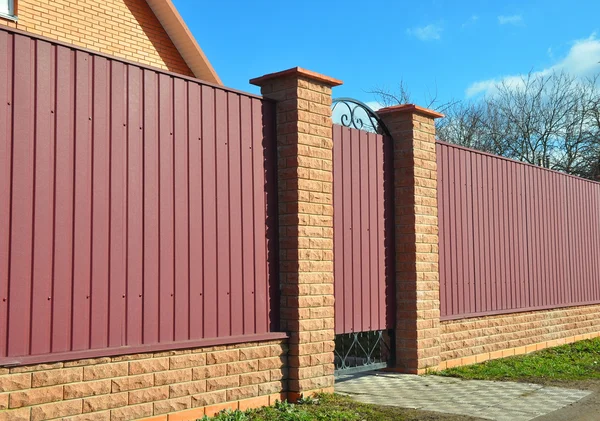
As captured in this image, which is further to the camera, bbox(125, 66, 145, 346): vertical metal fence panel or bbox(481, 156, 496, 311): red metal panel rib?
bbox(481, 156, 496, 311): red metal panel rib

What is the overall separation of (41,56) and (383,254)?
5142 mm

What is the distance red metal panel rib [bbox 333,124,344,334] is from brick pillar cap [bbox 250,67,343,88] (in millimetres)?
693

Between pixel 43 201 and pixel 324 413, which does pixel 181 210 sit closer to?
pixel 43 201

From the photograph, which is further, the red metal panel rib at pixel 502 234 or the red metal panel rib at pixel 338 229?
the red metal panel rib at pixel 502 234

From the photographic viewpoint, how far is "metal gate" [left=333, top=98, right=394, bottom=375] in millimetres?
8625

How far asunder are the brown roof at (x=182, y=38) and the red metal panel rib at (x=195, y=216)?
9.48 metres

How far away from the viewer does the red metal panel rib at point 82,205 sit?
5.78 m

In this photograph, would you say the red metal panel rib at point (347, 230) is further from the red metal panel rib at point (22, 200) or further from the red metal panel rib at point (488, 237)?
the red metal panel rib at point (22, 200)

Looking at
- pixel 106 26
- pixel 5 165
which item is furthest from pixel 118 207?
pixel 106 26

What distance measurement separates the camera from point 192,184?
22.3ft

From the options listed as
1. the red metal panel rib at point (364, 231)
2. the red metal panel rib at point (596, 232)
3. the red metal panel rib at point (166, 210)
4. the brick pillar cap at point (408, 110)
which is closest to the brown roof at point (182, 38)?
the brick pillar cap at point (408, 110)

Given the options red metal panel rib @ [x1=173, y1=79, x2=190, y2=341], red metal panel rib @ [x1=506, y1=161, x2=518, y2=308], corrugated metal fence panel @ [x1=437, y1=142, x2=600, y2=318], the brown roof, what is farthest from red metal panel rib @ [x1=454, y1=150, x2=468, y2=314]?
the brown roof

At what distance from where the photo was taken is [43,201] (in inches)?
222

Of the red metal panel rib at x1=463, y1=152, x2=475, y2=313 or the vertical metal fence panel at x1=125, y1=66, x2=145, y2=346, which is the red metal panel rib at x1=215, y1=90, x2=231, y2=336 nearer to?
the vertical metal fence panel at x1=125, y1=66, x2=145, y2=346
